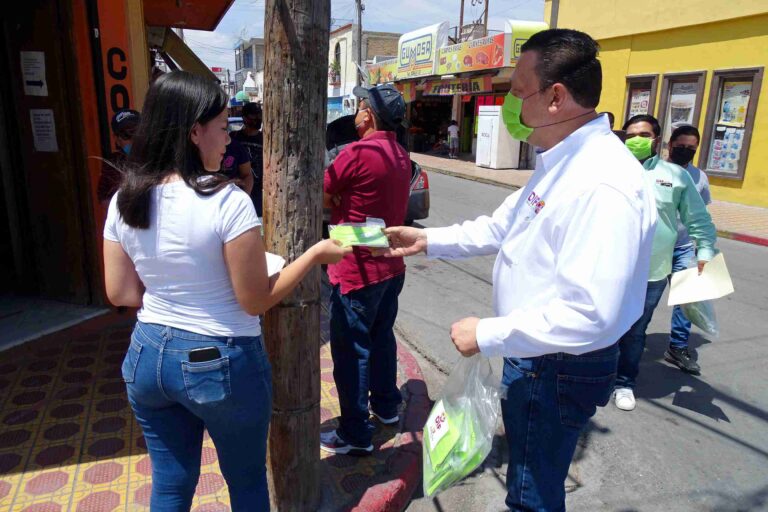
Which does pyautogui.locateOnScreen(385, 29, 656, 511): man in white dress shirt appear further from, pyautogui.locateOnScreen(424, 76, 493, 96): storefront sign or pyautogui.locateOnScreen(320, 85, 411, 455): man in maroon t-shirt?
pyautogui.locateOnScreen(424, 76, 493, 96): storefront sign

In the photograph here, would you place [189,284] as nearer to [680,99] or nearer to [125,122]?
[125,122]

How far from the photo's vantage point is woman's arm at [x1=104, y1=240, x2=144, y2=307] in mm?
1742

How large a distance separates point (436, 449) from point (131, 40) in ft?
13.4

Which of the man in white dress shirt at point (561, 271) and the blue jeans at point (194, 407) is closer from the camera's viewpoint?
the man in white dress shirt at point (561, 271)

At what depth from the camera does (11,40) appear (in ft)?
13.9

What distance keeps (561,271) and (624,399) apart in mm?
2583

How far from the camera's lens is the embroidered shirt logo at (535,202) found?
169 cm

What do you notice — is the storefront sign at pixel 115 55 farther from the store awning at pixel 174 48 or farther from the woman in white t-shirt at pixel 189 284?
the store awning at pixel 174 48

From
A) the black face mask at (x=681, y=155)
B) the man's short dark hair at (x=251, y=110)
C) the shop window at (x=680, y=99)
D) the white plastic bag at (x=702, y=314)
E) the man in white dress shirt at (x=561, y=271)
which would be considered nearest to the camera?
the man in white dress shirt at (x=561, y=271)

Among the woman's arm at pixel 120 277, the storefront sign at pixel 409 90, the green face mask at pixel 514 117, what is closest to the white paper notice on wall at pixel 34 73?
the woman's arm at pixel 120 277

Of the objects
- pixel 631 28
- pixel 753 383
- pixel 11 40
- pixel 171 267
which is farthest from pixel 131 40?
pixel 631 28

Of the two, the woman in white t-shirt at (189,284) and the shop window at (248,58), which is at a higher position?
the shop window at (248,58)

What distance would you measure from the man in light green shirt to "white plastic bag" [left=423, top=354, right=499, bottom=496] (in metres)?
2.01

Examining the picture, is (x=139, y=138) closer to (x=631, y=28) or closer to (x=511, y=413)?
(x=511, y=413)
